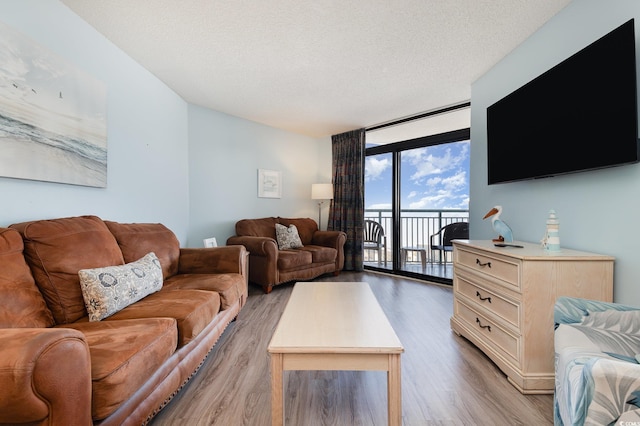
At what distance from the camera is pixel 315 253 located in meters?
3.90

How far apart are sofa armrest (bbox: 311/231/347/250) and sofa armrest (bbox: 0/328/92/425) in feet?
11.6

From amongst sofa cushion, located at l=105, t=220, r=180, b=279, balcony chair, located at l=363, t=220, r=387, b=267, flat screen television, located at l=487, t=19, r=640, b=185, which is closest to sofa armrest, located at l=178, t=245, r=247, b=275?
sofa cushion, located at l=105, t=220, r=180, b=279

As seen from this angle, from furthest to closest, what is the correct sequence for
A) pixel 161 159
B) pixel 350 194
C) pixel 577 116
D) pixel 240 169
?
pixel 350 194, pixel 240 169, pixel 161 159, pixel 577 116

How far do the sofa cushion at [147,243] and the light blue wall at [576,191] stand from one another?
2.91m

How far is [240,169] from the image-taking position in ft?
13.7

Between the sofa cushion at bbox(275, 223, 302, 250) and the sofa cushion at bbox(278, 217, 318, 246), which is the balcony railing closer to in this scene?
the sofa cushion at bbox(278, 217, 318, 246)

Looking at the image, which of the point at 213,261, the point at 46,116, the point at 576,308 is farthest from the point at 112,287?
the point at 576,308

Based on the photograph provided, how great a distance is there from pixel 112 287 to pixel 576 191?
9.23 feet

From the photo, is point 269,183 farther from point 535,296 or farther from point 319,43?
point 535,296

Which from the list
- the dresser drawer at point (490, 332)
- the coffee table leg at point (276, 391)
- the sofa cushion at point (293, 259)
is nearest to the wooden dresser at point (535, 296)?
the dresser drawer at point (490, 332)

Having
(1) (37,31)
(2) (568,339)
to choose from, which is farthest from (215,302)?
(1) (37,31)

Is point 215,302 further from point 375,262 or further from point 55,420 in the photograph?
point 375,262

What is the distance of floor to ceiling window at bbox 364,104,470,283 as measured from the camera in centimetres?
413

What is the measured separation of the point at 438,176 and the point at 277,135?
2735 millimetres
